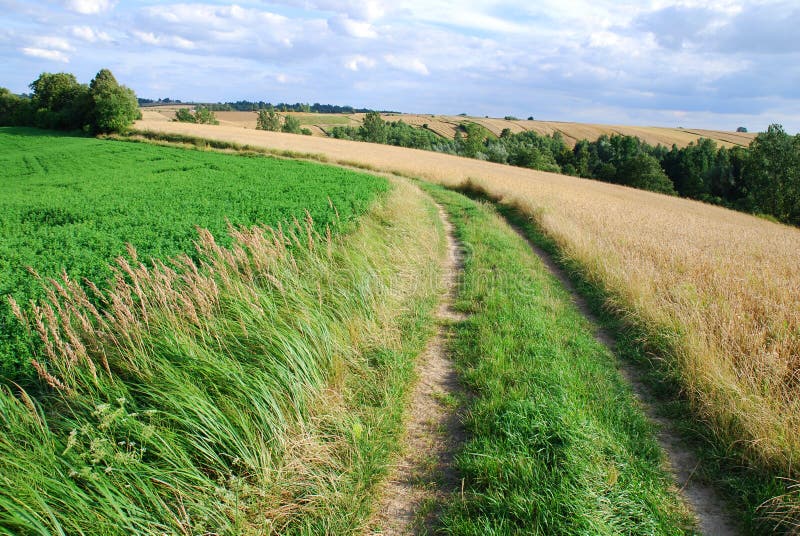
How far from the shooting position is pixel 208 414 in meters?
2.94

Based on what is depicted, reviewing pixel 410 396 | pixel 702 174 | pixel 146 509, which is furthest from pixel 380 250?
pixel 702 174

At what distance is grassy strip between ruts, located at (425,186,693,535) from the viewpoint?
2.80 metres

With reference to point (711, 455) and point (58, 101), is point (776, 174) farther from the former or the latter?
point (58, 101)

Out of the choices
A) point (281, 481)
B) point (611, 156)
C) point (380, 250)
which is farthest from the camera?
point (611, 156)

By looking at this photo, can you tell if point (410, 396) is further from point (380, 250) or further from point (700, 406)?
point (380, 250)

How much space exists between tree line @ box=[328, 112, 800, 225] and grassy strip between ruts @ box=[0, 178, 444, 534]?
51804 millimetres

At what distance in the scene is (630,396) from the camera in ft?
14.7

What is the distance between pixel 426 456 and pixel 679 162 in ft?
219

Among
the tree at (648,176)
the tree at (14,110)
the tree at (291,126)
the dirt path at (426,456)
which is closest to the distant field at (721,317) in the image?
the dirt path at (426,456)

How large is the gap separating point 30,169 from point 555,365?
103ft

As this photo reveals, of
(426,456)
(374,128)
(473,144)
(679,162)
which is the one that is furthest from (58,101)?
(679,162)

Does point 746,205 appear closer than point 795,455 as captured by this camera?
No

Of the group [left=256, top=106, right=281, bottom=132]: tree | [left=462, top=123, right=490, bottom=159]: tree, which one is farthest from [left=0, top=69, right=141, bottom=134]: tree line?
[left=462, top=123, right=490, bottom=159]: tree

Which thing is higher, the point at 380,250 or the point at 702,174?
the point at 702,174
